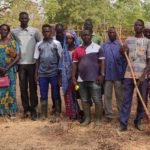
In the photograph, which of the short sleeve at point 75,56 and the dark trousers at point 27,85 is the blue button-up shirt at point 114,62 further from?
the dark trousers at point 27,85

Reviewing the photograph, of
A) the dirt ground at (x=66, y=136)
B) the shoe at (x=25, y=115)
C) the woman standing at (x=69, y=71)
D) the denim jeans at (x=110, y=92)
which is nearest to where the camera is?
the dirt ground at (x=66, y=136)

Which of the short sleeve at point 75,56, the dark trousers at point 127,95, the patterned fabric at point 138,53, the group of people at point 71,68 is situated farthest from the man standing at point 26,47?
the patterned fabric at point 138,53

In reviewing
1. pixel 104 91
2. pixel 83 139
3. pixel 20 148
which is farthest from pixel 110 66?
pixel 20 148

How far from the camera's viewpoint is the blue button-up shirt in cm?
648

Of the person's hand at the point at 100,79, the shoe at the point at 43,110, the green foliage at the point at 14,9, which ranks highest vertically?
the green foliage at the point at 14,9

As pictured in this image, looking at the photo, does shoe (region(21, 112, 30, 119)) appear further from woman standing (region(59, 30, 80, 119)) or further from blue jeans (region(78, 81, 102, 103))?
blue jeans (region(78, 81, 102, 103))

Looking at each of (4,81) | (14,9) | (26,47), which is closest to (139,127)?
(26,47)

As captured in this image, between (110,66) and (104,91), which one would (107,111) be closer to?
(104,91)

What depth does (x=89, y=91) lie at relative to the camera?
6.53 meters

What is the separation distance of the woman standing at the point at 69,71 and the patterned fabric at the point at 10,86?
871mm

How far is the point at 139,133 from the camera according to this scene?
19.6ft

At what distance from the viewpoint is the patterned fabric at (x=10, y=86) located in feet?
22.5

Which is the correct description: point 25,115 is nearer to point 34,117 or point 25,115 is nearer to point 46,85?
point 34,117

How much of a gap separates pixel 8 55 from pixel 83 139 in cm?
221
